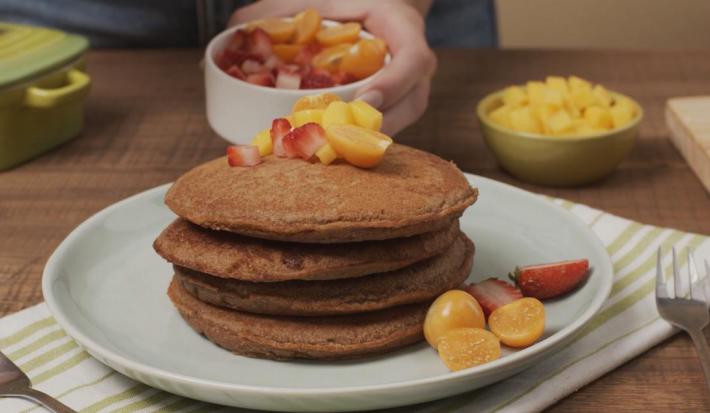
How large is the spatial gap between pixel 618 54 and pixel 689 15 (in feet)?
7.17

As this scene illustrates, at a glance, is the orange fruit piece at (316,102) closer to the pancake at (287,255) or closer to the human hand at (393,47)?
Answer: the pancake at (287,255)

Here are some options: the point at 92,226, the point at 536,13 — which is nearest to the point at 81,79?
the point at 92,226

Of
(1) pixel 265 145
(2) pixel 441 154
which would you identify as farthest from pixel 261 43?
(1) pixel 265 145

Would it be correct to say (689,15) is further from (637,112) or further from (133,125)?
(133,125)

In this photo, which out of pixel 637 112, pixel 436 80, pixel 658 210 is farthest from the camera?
pixel 436 80

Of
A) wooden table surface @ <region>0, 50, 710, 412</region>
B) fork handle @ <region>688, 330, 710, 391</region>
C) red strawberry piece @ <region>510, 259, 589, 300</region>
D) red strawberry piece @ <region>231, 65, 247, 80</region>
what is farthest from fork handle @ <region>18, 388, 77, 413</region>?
red strawberry piece @ <region>231, 65, 247, 80</region>

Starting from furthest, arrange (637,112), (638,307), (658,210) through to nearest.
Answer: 1. (637,112)
2. (658,210)
3. (638,307)

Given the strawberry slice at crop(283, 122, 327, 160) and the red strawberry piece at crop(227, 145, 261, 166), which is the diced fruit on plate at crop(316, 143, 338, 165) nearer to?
the strawberry slice at crop(283, 122, 327, 160)

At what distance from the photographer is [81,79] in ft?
Result: 8.38

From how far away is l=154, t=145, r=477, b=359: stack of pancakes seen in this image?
151 cm

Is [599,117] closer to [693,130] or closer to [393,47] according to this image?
[693,130]

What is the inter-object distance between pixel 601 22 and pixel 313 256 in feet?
13.2

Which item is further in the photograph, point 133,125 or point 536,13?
point 536,13

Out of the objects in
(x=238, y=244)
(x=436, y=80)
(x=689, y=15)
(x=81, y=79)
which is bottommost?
(x=689, y=15)
